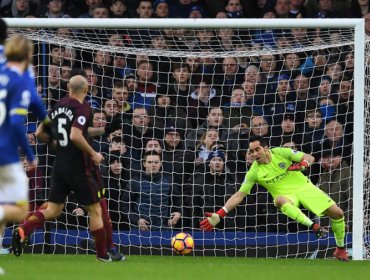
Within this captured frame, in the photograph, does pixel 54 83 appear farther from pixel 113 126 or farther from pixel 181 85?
pixel 181 85

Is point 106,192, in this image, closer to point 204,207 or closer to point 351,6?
point 204,207

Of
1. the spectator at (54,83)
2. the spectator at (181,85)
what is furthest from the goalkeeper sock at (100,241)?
the spectator at (181,85)

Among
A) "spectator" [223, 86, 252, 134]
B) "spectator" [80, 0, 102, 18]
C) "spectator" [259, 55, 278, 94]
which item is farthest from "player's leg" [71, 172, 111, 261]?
"spectator" [80, 0, 102, 18]

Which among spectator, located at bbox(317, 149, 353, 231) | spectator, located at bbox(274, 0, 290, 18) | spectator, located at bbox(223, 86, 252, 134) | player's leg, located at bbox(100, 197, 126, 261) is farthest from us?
spectator, located at bbox(274, 0, 290, 18)

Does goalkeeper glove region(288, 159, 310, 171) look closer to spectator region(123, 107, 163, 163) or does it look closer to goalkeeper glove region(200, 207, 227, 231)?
goalkeeper glove region(200, 207, 227, 231)

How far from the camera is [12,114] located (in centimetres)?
880

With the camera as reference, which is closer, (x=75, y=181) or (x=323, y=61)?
(x=75, y=181)

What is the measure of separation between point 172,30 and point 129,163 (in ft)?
6.50

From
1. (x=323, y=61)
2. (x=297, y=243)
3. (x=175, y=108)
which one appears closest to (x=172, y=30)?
(x=175, y=108)

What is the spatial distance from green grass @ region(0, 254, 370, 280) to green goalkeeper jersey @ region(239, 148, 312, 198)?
94cm

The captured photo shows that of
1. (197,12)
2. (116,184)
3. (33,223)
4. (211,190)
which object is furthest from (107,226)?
(197,12)

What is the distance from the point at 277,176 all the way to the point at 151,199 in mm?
1684

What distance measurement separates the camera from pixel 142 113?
14211 millimetres

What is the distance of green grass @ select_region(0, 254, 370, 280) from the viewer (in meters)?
9.95
